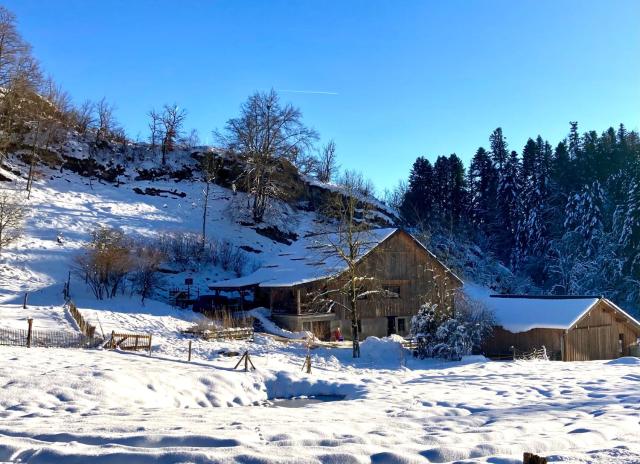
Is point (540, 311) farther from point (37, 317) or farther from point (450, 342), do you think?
point (37, 317)

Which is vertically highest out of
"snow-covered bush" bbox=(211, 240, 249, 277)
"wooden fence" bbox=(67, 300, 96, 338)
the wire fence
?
"snow-covered bush" bbox=(211, 240, 249, 277)

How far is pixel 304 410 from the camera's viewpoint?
14203 mm

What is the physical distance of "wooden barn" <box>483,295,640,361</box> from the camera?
3055 cm

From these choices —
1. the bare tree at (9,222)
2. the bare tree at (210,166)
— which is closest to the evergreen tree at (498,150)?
the bare tree at (210,166)

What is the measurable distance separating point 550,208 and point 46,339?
55.2 meters

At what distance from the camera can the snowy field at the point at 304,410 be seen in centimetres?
819

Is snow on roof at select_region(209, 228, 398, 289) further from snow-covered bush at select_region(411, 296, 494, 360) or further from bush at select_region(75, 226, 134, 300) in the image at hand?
snow-covered bush at select_region(411, 296, 494, 360)

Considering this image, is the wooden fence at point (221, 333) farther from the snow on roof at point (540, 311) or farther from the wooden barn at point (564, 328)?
the snow on roof at point (540, 311)

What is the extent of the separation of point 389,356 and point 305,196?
40890 millimetres

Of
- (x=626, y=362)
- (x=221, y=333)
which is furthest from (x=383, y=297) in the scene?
(x=626, y=362)

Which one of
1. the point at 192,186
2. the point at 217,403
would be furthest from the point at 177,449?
the point at 192,186

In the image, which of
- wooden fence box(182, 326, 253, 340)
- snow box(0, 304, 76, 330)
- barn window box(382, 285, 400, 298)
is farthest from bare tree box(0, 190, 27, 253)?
barn window box(382, 285, 400, 298)

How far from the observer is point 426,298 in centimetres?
3725

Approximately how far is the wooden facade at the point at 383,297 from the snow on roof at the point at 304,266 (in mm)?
550
